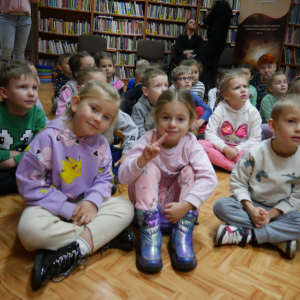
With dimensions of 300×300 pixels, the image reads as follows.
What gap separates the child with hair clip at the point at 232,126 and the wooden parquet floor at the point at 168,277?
0.88 m

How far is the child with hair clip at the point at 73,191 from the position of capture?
0.95 meters

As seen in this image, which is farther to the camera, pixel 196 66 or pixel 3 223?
pixel 196 66

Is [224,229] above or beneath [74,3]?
beneath

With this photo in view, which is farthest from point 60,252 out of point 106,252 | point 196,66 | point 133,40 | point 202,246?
point 133,40

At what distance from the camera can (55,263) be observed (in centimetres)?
90

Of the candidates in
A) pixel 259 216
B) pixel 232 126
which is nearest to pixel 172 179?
pixel 259 216

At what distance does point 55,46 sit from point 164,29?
199 centimetres

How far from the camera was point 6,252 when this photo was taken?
1.03 m

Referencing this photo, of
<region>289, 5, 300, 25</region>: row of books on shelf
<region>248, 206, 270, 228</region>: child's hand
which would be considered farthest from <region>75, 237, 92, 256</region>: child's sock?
<region>289, 5, 300, 25</region>: row of books on shelf

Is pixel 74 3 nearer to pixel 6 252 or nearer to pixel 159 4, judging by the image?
pixel 159 4

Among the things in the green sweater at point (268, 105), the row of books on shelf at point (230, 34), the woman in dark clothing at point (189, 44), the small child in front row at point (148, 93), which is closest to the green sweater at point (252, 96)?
the green sweater at point (268, 105)

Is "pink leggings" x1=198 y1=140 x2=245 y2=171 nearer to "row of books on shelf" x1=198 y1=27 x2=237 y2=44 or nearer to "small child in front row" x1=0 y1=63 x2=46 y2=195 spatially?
"small child in front row" x1=0 y1=63 x2=46 y2=195

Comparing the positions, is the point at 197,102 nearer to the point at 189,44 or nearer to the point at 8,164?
the point at 8,164

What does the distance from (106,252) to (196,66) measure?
242 centimetres
